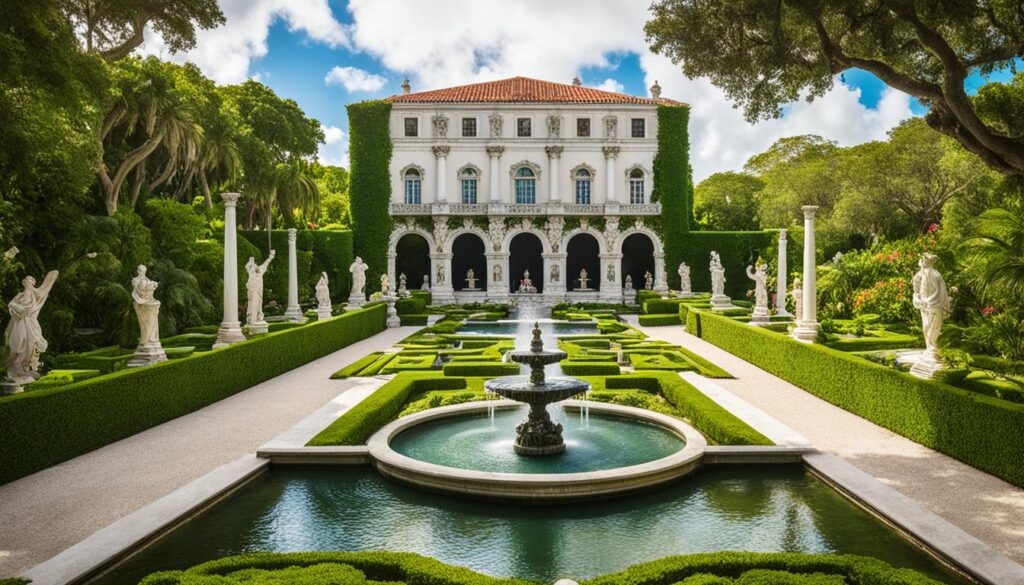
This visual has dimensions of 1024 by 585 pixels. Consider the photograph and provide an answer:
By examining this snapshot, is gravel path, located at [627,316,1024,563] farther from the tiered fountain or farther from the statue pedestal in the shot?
the statue pedestal

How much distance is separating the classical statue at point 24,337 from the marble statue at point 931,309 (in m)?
14.3

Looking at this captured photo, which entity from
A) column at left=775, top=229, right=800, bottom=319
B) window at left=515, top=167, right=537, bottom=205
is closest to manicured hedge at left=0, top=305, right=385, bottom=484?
column at left=775, top=229, right=800, bottom=319

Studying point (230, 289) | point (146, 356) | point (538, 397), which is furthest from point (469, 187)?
point (538, 397)

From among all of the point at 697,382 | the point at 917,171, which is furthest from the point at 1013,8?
the point at 917,171

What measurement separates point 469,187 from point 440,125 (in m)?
4.44

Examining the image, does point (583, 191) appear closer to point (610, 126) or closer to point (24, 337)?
point (610, 126)

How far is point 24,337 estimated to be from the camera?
1110 centimetres

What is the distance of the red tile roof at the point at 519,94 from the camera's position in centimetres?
4594

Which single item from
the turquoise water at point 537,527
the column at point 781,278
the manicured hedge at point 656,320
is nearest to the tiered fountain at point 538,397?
the turquoise water at point 537,527

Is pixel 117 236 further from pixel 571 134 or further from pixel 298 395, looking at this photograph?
pixel 571 134

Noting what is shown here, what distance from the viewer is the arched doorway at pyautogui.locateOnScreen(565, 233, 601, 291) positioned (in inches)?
1981

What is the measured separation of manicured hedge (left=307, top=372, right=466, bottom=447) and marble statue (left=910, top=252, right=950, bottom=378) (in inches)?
350

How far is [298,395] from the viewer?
1518cm

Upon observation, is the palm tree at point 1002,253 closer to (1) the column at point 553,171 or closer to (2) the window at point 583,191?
(1) the column at point 553,171
